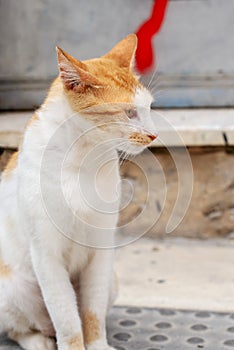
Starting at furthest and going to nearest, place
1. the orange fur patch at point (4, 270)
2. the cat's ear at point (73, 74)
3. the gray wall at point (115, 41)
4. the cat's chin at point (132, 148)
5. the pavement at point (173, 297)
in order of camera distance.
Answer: the gray wall at point (115, 41) < the pavement at point (173, 297) < the orange fur patch at point (4, 270) < the cat's chin at point (132, 148) < the cat's ear at point (73, 74)

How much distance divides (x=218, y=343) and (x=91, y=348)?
1.26 feet

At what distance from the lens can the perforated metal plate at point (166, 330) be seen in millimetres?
2008

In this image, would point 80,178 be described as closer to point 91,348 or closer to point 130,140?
point 130,140

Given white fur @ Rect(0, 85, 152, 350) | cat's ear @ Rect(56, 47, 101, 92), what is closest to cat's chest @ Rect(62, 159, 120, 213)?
white fur @ Rect(0, 85, 152, 350)

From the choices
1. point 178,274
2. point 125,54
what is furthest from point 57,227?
point 178,274

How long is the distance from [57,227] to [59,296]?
0.19 metres

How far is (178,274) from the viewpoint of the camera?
2.62 metres

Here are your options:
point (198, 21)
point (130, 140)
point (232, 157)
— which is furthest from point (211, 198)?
point (130, 140)

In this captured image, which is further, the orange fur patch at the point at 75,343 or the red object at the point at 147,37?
the red object at the point at 147,37

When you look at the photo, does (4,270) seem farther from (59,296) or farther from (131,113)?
(131,113)

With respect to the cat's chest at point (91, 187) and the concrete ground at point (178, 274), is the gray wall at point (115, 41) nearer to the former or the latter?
the concrete ground at point (178, 274)

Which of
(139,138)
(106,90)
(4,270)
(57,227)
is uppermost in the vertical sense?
(106,90)

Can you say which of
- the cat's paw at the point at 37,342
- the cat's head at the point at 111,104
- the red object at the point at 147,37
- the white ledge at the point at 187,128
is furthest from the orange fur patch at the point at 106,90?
the red object at the point at 147,37

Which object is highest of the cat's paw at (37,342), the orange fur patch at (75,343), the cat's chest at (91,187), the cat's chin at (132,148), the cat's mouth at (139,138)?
the cat's mouth at (139,138)
